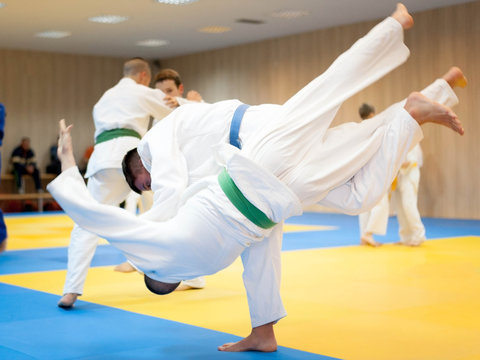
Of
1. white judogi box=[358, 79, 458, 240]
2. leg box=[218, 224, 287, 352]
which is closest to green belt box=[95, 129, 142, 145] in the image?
leg box=[218, 224, 287, 352]

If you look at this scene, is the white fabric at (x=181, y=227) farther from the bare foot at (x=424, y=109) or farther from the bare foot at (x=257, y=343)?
the bare foot at (x=424, y=109)

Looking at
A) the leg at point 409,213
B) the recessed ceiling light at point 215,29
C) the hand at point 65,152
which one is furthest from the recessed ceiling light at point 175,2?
the hand at point 65,152

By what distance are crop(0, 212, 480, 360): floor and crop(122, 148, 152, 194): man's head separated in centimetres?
73

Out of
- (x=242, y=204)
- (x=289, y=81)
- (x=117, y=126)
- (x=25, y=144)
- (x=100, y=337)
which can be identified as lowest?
(x=100, y=337)

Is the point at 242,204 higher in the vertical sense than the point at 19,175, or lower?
higher

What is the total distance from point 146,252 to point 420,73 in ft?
30.7

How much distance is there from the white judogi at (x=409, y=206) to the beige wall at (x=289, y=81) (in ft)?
11.7

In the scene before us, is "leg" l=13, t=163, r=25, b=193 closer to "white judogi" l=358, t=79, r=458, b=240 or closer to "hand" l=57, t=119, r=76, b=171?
"white judogi" l=358, t=79, r=458, b=240

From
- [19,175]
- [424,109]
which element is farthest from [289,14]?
[424,109]

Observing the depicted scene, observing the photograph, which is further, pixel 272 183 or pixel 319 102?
pixel 319 102

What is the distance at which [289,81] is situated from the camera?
13.2 m

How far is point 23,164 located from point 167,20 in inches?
176

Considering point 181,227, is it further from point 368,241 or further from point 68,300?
point 368,241

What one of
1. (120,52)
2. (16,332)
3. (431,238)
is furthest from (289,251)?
(120,52)
